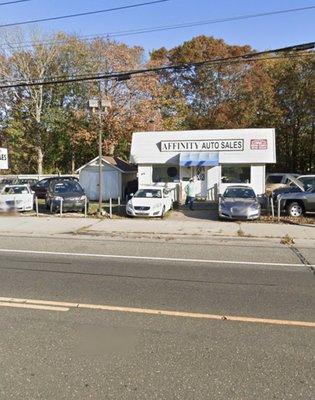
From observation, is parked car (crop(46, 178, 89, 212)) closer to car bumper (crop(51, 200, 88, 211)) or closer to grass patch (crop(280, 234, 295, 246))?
car bumper (crop(51, 200, 88, 211))

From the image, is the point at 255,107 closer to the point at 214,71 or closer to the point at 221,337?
the point at 214,71

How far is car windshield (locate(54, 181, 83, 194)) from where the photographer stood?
Answer: 20.8 metres

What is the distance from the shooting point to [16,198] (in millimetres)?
19641

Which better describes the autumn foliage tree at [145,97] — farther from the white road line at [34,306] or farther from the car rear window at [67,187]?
the white road line at [34,306]

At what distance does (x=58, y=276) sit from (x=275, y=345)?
4.21 meters

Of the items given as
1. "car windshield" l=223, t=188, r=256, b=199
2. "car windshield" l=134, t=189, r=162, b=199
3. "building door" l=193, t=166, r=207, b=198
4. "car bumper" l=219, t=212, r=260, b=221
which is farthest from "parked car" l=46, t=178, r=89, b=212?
"building door" l=193, t=166, r=207, b=198

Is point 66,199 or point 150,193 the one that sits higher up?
point 150,193

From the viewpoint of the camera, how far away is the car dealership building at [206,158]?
80.2 ft

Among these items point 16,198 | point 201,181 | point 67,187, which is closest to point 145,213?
point 67,187

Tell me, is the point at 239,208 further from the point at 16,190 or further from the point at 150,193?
the point at 16,190

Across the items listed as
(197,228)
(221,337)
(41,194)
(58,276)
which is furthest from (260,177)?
(221,337)

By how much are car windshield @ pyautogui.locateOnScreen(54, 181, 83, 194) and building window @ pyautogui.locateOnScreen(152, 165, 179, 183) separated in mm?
6019

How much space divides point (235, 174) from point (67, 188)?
32.9ft

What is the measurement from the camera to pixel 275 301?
235 inches
